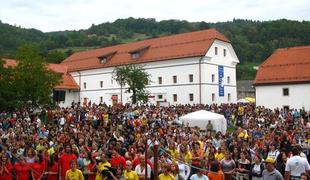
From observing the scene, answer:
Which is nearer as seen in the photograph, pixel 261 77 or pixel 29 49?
pixel 29 49

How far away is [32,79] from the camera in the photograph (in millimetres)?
34531

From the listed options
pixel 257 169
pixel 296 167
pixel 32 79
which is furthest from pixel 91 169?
pixel 32 79

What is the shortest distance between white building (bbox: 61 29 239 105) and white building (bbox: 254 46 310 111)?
6303 mm

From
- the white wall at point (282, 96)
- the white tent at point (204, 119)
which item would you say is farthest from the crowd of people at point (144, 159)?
the white wall at point (282, 96)

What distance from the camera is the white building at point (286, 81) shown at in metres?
43.2

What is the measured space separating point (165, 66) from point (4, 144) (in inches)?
1539

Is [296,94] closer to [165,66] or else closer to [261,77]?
[261,77]

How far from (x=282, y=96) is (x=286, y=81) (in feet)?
5.09

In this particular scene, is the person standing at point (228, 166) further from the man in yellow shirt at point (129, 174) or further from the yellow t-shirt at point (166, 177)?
the man in yellow shirt at point (129, 174)

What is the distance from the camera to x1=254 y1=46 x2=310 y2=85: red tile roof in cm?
4409

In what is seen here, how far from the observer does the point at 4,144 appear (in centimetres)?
1496

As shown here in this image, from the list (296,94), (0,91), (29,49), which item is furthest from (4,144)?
(296,94)

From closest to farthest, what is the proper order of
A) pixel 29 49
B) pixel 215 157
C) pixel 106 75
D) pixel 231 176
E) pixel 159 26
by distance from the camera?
pixel 231 176 → pixel 215 157 → pixel 29 49 → pixel 106 75 → pixel 159 26

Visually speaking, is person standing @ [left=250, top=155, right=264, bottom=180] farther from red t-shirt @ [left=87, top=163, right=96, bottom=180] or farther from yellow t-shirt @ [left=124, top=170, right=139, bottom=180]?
red t-shirt @ [left=87, top=163, right=96, bottom=180]
